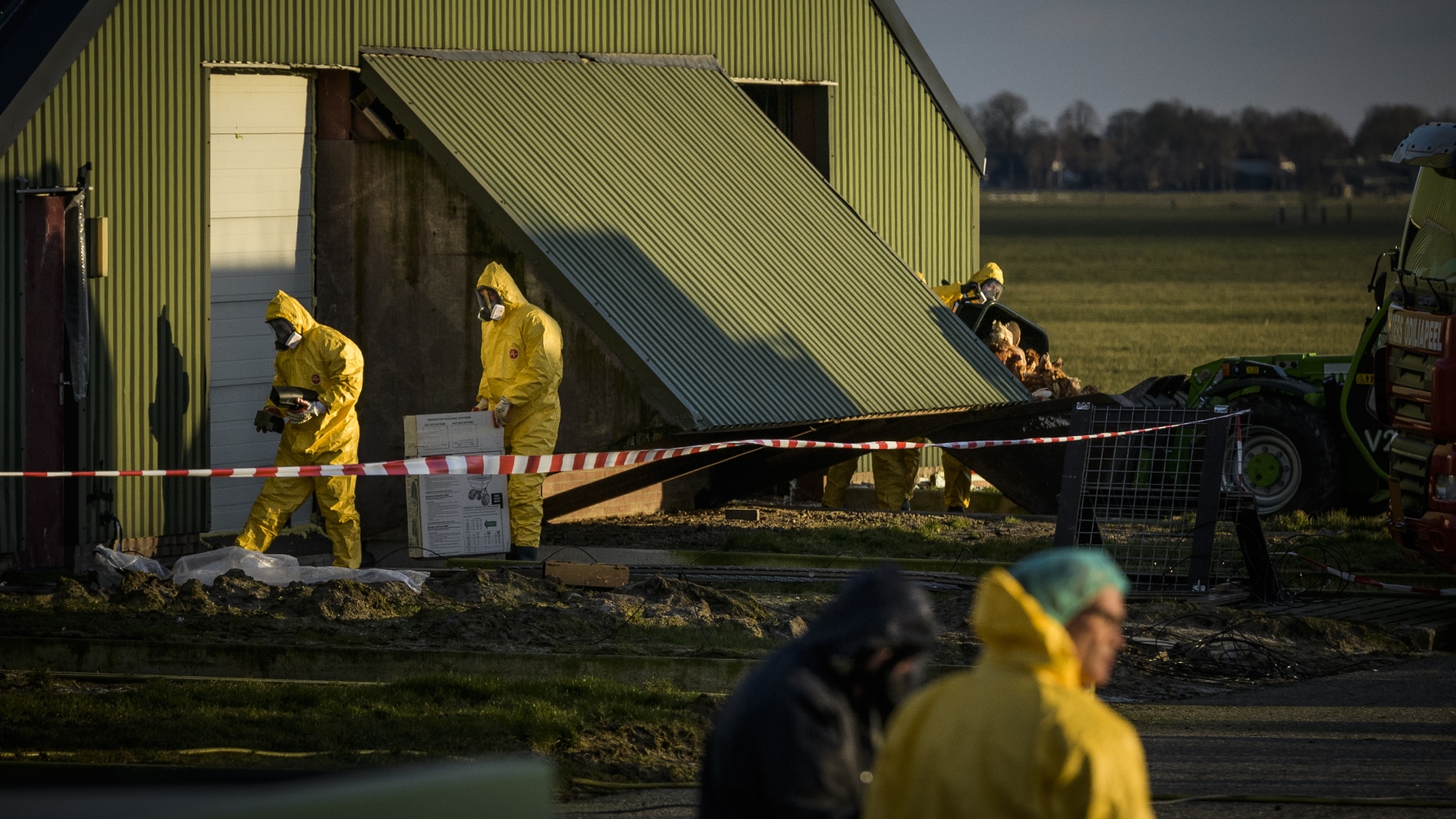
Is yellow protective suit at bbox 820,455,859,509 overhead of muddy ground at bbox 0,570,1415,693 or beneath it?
overhead

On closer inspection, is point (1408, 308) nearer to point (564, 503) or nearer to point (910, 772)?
point (564, 503)

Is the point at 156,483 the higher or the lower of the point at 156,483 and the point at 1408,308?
the lower

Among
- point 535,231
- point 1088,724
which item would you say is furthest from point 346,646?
point 1088,724

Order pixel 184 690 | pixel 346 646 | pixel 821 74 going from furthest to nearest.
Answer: pixel 821 74 → pixel 346 646 → pixel 184 690

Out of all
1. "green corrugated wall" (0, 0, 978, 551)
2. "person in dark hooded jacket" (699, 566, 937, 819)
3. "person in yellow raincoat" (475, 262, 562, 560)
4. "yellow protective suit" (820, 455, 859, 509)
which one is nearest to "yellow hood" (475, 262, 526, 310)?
"person in yellow raincoat" (475, 262, 562, 560)

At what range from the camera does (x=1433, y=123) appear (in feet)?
39.3

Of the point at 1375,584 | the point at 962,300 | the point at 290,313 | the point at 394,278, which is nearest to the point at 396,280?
the point at 394,278

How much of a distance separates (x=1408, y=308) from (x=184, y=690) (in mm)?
7832

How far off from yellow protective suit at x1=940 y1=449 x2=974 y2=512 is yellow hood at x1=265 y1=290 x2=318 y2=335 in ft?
21.5

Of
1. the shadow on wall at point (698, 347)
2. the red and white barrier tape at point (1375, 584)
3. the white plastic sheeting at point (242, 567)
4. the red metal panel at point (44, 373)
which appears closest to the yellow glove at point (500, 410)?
the shadow on wall at point (698, 347)

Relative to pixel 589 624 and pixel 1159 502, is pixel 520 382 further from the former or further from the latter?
pixel 1159 502

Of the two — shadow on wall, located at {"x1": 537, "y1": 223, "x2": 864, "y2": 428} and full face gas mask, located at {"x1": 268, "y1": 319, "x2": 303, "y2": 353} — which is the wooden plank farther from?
full face gas mask, located at {"x1": 268, "y1": 319, "x2": 303, "y2": 353}

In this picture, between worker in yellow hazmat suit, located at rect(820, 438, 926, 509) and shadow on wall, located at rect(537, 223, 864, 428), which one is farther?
worker in yellow hazmat suit, located at rect(820, 438, 926, 509)

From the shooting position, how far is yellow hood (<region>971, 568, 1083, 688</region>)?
406 centimetres
